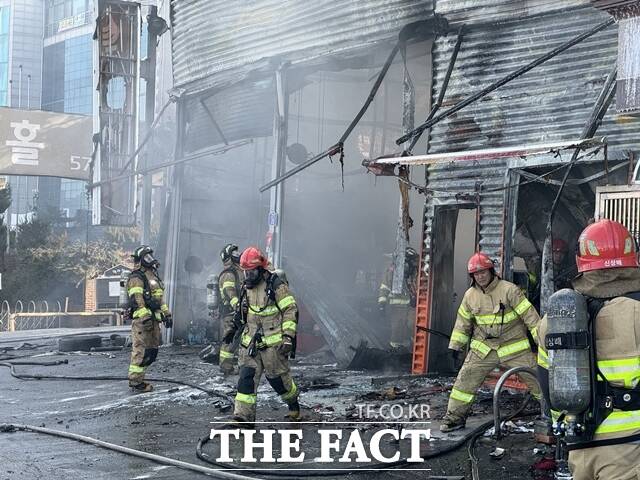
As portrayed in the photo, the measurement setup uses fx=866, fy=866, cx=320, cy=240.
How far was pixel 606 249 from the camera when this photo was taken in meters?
3.80

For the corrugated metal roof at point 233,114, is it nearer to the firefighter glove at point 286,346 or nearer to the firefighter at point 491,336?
the firefighter glove at point 286,346

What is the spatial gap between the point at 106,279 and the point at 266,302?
21.4 meters

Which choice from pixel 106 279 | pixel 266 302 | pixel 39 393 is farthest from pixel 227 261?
pixel 106 279

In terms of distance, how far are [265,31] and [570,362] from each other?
13.7 metres

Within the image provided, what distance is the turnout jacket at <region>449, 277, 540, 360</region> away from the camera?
27.5 ft

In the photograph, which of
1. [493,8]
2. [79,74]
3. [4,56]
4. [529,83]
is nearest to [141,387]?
[529,83]

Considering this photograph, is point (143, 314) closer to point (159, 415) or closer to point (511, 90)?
point (159, 415)

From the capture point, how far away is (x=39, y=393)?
40.1 ft

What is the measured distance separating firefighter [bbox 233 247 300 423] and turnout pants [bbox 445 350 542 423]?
5.58 ft

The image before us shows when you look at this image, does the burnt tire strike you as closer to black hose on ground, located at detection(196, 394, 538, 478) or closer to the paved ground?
the paved ground

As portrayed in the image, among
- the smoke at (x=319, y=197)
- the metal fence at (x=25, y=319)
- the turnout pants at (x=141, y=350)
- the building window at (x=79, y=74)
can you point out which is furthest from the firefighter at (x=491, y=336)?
the building window at (x=79, y=74)

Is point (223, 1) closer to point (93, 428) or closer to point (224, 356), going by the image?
point (224, 356)

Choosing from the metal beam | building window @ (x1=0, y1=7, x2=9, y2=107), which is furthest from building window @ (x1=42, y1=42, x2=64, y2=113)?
the metal beam

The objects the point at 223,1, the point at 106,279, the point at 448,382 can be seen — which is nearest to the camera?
the point at 448,382
